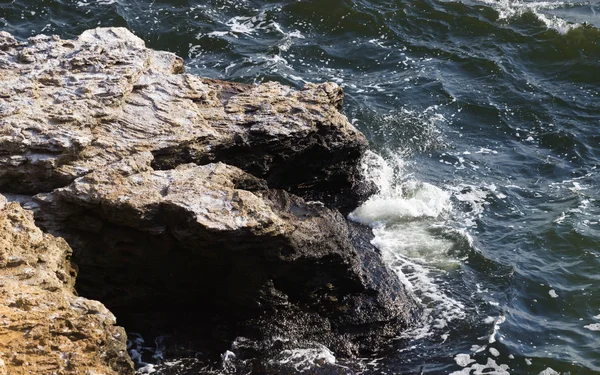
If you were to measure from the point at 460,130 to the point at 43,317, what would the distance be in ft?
33.4

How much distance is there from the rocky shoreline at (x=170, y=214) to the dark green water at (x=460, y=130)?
1153 millimetres

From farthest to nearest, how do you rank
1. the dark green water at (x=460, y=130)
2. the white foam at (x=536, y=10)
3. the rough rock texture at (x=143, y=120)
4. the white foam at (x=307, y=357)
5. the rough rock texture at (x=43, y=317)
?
the white foam at (x=536, y=10), the dark green water at (x=460, y=130), the white foam at (x=307, y=357), the rough rock texture at (x=143, y=120), the rough rock texture at (x=43, y=317)

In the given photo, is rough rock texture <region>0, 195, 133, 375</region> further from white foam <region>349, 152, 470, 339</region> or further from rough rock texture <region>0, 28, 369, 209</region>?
white foam <region>349, 152, 470, 339</region>

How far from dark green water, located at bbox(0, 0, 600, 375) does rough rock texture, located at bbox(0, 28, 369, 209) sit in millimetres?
1952

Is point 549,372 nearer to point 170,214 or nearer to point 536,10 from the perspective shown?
point 170,214

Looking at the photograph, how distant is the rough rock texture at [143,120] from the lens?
316 inches

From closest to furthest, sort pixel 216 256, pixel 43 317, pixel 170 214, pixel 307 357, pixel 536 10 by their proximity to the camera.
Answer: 1. pixel 43 317
2. pixel 170 214
3. pixel 216 256
4. pixel 307 357
5. pixel 536 10

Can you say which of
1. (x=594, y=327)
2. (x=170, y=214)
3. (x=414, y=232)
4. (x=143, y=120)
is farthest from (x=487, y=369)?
(x=143, y=120)

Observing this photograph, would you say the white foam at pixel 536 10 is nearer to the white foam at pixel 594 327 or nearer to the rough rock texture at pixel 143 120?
the rough rock texture at pixel 143 120

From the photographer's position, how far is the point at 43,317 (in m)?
6.16

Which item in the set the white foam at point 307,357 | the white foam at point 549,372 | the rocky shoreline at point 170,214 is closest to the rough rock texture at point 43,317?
the rocky shoreline at point 170,214

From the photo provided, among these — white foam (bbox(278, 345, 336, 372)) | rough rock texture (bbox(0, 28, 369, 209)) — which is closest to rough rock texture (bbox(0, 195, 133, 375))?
rough rock texture (bbox(0, 28, 369, 209))

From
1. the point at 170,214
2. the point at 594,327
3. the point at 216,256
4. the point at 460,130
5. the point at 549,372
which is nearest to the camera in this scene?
the point at 170,214

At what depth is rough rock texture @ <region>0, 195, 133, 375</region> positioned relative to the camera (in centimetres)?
598
